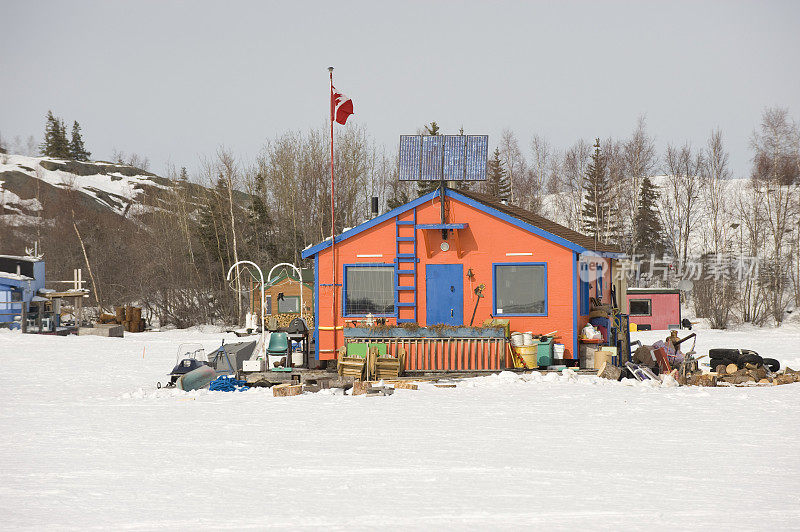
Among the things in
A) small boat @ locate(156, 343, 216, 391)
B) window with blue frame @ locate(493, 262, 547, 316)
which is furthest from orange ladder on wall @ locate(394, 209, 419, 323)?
small boat @ locate(156, 343, 216, 391)

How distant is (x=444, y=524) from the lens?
6633 millimetres

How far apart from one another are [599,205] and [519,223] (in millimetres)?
38948

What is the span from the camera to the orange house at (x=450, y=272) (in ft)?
60.0

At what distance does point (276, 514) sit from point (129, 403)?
865 centimetres

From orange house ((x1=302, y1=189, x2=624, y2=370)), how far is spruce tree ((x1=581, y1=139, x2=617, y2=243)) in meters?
35.8

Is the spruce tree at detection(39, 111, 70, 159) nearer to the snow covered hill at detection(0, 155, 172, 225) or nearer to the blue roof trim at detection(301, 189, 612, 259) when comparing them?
the snow covered hill at detection(0, 155, 172, 225)

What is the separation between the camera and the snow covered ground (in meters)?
6.97

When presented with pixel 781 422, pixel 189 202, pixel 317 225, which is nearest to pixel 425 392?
pixel 781 422

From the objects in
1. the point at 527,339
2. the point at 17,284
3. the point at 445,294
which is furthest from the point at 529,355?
the point at 17,284

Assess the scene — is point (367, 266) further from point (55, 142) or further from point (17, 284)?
→ point (55, 142)

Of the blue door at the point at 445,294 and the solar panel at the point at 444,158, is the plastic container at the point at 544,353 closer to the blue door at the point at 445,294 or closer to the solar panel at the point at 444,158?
the blue door at the point at 445,294

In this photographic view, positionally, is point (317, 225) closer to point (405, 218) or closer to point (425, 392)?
point (405, 218)

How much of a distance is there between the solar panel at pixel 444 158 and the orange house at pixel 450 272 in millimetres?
635

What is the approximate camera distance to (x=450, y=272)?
1870 cm
